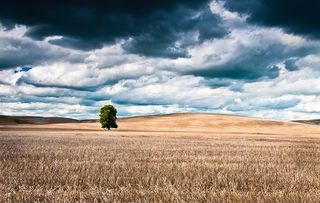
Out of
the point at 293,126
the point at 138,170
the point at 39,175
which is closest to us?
the point at 39,175

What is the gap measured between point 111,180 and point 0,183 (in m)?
3.19

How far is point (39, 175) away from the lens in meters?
14.7

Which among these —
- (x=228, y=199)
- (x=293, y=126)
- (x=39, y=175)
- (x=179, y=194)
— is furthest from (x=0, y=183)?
(x=293, y=126)

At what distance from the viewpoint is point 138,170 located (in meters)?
16.8

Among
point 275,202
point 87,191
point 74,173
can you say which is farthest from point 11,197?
point 275,202

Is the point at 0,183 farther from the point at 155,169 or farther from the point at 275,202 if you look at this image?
the point at 275,202

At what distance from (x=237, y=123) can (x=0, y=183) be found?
443 ft

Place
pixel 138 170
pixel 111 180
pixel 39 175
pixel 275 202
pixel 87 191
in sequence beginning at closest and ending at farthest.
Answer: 1. pixel 275 202
2. pixel 87 191
3. pixel 111 180
4. pixel 39 175
5. pixel 138 170

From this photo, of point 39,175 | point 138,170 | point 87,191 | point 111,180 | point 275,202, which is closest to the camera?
point 275,202

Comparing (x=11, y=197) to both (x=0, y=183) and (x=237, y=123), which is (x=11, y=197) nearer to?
(x=0, y=183)

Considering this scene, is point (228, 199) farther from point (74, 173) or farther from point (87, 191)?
point (74, 173)

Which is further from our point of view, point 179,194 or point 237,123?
point 237,123

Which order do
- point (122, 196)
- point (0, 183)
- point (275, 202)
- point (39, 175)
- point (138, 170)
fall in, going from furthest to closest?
point (138, 170), point (39, 175), point (0, 183), point (122, 196), point (275, 202)

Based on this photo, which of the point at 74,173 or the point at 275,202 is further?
the point at 74,173
